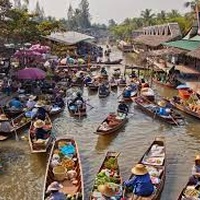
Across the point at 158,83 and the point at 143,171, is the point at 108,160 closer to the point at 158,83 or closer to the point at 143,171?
the point at 143,171

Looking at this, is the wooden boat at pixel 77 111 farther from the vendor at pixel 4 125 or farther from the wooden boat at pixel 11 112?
the vendor at pixel 4 125

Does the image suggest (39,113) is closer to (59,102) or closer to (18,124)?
(18,124)

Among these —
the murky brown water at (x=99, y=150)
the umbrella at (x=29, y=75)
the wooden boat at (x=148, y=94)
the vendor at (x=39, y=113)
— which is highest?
the umbrella at (x=29, y=75)

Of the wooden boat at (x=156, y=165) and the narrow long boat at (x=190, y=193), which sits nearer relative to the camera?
the narrow long boat at (x=190, y=193)

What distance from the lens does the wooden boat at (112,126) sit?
953 inches

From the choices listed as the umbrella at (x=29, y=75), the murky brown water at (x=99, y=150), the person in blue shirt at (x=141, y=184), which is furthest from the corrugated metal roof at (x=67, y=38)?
the person in blue shirt at (x=141, y=184)

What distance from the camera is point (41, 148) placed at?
69.4 feet

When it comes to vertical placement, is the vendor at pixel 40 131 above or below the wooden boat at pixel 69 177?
above

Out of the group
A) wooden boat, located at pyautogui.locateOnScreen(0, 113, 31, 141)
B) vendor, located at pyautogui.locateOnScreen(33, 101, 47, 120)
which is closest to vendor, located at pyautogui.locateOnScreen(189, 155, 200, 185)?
vendor, located at pyautogui.locateOnScreen(33, 101, 47, 120)

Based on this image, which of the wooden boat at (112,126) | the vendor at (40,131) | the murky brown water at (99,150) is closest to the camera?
the murky brown water at (99,150)

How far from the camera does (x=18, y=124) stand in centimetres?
2561

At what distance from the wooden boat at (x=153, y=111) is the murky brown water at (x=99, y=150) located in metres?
0.43

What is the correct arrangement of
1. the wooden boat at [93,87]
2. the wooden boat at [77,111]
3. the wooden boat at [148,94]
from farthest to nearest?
the wooden boat at [93,87] < the wooden boat at [148,94] < the wooden boat at [77,111]

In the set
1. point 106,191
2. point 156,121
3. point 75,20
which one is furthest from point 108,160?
point 75,20
